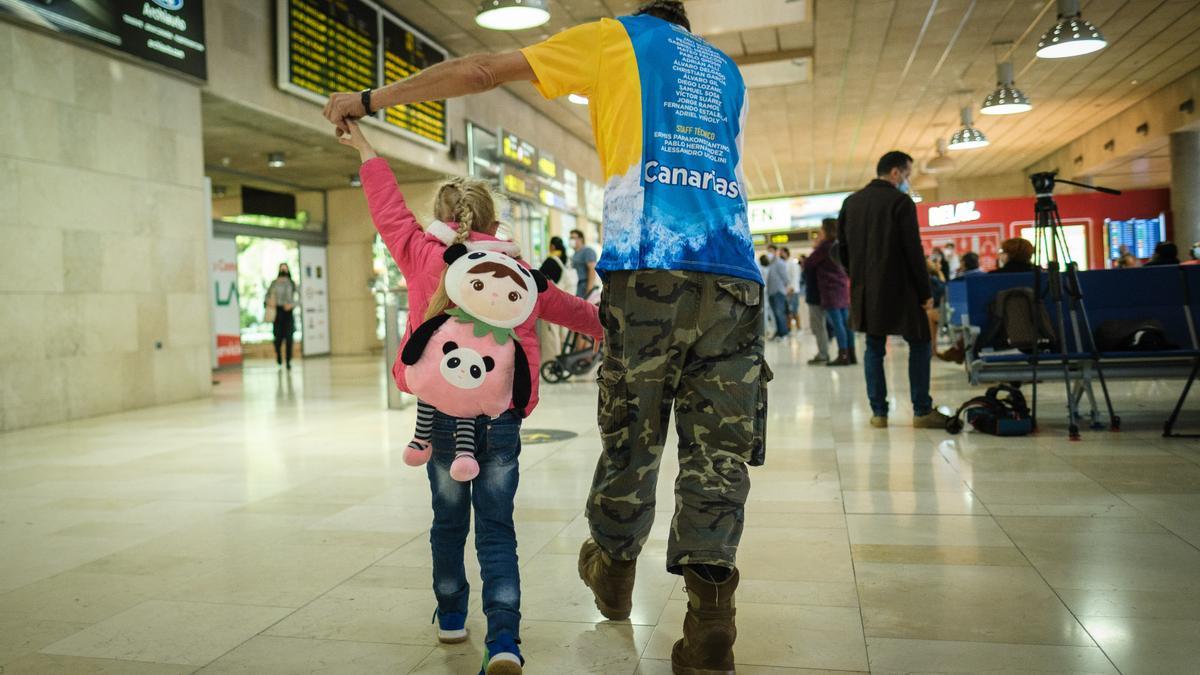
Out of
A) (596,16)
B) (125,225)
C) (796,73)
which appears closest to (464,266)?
(125,225)

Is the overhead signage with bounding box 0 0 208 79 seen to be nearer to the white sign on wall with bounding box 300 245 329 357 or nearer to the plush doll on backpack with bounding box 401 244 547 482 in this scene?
the plush doll on backpack with bounding box 401 244 547 482

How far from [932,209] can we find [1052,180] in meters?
17.1

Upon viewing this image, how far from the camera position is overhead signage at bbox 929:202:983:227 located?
69.9 feet

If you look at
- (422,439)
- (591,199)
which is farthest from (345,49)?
(591,199)

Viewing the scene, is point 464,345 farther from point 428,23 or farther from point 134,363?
point 428,23

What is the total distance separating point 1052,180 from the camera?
5.45 meters

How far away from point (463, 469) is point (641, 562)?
1.11 m

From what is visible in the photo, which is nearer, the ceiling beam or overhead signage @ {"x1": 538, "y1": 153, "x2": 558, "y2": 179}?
the ceiling beam

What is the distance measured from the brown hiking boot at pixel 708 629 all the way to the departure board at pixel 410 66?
10.6m

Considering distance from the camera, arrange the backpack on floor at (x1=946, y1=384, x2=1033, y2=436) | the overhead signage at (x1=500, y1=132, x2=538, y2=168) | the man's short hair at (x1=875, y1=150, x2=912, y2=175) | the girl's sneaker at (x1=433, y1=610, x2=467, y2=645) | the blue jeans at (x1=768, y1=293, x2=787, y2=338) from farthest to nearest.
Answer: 1. the blue jeans at (x1=768, y1=293, x2=787, y2=338)
2. the overhead signage at (x1=500, y1=132, x2=538, y2=168)
3. the man's short hair at (x1=875, y1=150, x2=912, y2=175)
4. the backpack on floor at (x1=946, y1=384, x2=1033, y2=436)
5. the girl's sneaker at (x1=433, y1=610, x2=467, y2=645)

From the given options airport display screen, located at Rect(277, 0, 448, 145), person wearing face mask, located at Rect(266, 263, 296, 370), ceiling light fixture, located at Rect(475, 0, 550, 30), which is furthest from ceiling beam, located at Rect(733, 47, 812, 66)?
person wearing face mask, located at Rect(266, 263, 296, 370)

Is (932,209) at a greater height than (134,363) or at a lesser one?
greater

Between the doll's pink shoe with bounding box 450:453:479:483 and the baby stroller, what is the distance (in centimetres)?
→ 768

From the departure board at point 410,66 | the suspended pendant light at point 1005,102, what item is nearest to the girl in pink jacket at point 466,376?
the departure board at point 410,66
